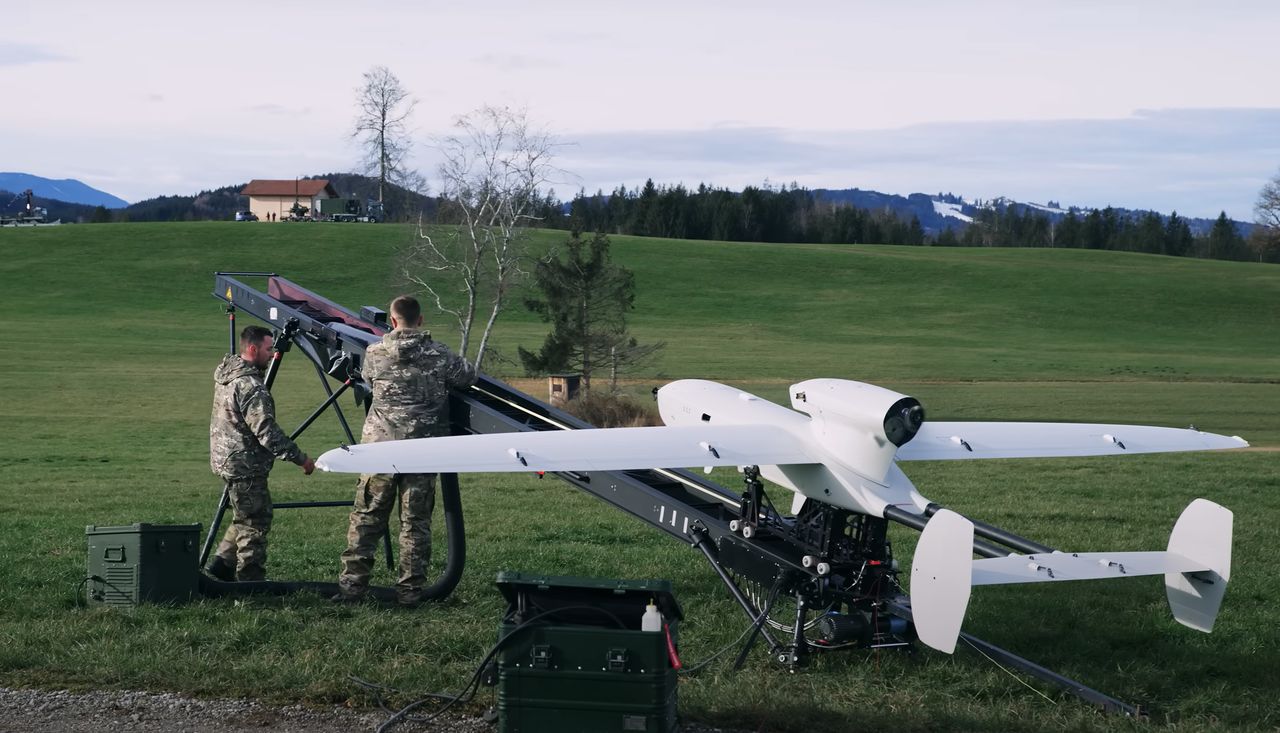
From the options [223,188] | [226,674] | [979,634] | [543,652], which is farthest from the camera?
[223,188]

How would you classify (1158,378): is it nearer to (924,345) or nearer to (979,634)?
(924,345)

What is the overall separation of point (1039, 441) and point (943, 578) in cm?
232

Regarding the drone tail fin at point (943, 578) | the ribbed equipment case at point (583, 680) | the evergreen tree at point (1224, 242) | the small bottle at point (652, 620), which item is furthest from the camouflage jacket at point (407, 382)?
the evergreen tree at point (1224, 242)

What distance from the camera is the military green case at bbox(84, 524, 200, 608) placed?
343 inches

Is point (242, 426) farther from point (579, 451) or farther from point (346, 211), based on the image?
point (346, 211)

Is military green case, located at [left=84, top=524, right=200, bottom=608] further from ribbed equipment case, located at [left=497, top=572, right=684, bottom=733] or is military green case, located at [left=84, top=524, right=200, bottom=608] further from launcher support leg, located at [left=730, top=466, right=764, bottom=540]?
launcher support leg, located at [left=730, top=466, right=764, bottom=540]

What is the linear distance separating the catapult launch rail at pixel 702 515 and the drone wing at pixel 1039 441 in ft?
1.93

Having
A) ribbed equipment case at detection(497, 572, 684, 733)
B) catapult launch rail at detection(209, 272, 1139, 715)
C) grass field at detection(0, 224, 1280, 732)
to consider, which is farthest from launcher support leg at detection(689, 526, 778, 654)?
ribbed equipment case at detection(497, 572, 684, 733)

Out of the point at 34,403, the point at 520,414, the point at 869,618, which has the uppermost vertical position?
the point at 520,414

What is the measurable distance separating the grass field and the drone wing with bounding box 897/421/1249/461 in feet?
4.20

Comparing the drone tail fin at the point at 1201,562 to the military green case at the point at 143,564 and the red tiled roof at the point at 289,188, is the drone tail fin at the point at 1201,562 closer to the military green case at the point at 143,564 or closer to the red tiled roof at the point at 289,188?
the military green case at the point at 143,564

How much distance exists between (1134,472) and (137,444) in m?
19.7

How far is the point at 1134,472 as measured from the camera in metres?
19.1

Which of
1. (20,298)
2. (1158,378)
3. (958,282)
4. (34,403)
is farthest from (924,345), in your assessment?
(20,298)
